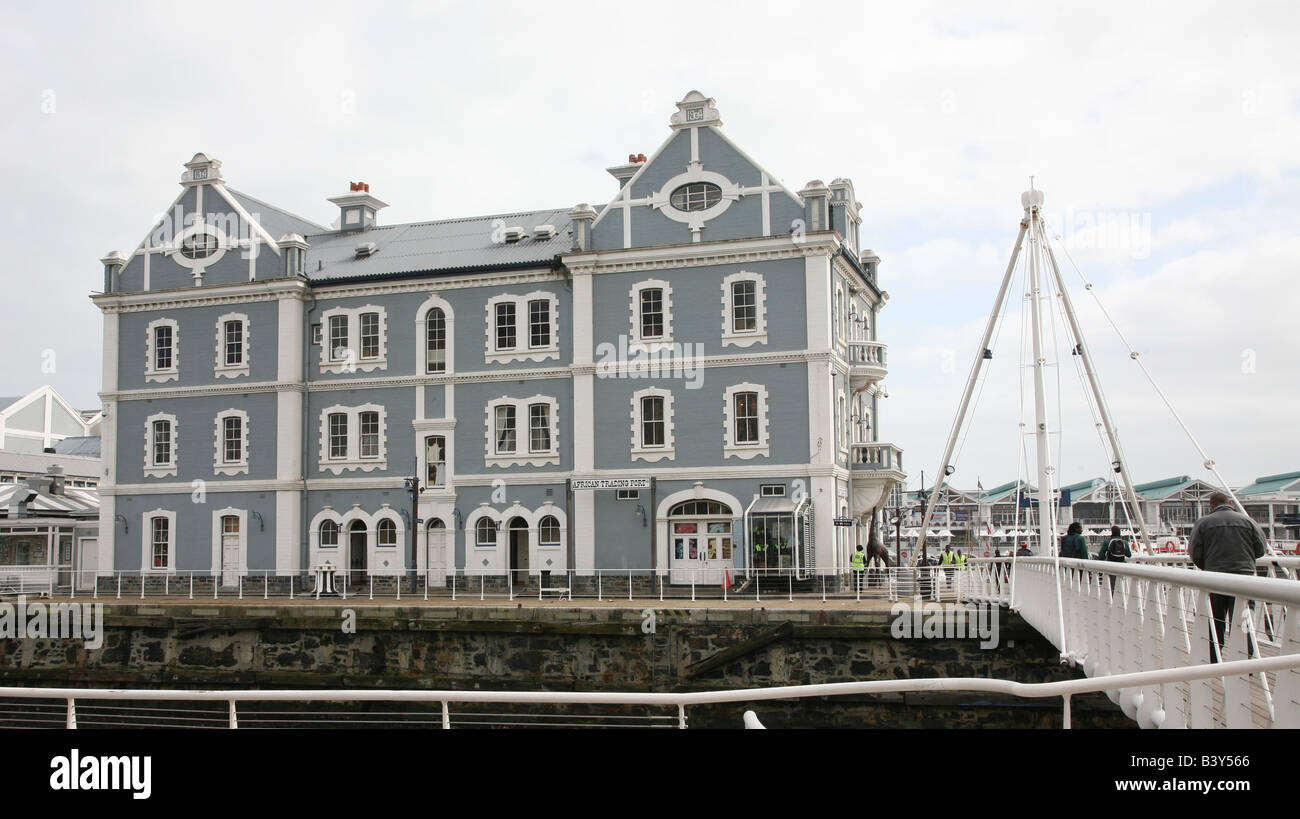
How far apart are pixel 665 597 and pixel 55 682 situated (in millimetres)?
15677

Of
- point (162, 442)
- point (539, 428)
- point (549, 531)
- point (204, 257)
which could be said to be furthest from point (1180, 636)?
point (162, 442)

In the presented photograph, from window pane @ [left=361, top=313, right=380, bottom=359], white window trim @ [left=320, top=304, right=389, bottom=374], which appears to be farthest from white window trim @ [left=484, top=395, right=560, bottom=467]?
window pane @ [left=361, top=313, right=380, bottom=359]

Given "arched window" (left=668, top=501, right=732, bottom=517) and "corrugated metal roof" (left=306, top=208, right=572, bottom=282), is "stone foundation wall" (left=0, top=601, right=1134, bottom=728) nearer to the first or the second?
"arched window" (left=668, top=501, right=732, bottom=517)

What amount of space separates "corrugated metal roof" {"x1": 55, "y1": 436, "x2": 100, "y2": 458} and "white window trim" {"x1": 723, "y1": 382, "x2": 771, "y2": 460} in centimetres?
4613

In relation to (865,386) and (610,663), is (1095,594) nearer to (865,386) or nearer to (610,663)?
(610,663)

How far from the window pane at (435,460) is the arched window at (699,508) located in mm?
7768

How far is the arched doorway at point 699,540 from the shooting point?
33344 mm

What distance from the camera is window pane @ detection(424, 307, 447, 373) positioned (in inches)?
1455

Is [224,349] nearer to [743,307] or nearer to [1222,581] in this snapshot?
[743,307]

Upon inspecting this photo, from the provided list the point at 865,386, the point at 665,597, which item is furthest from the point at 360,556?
the point at 865,386

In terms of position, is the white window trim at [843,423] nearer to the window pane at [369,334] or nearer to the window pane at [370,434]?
the window pane at [370,434]

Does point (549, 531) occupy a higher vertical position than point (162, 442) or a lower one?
lower

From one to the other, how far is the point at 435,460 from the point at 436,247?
7.69 meters

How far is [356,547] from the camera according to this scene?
37219mm
